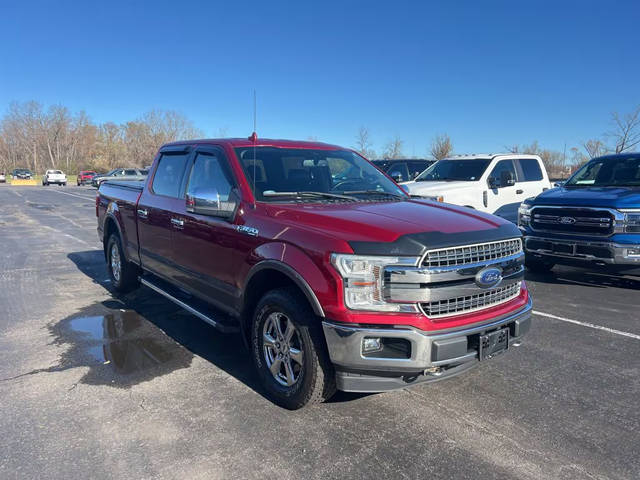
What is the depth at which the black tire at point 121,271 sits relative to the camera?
21.5 feet

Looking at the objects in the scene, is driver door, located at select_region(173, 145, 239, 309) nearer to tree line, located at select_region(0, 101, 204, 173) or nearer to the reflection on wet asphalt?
the reflection on wet asphalt

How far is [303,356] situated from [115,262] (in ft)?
15.2

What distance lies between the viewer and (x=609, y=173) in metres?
8.10

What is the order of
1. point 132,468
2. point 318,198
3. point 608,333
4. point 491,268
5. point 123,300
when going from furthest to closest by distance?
point 123,300
point 608,333
point 318,198
point 491,268
point 132,468

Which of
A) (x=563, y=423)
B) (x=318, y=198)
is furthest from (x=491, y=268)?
(x=318, y=198)

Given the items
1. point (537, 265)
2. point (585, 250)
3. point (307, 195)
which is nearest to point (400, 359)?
point (307, 195)

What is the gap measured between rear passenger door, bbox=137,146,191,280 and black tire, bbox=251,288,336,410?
1843 mm

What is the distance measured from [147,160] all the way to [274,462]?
78.7 m

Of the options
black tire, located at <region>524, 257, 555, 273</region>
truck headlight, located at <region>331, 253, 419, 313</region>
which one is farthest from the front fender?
black tire, located at <region>524, 257, 555, 273</region>

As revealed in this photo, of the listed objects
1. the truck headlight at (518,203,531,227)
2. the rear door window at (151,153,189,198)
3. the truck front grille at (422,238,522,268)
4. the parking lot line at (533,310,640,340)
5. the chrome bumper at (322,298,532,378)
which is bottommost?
the parking lot line at (533,310,640,340)

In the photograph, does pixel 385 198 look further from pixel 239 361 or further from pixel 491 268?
pixel 239 361

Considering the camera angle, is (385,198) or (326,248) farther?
(385,198)

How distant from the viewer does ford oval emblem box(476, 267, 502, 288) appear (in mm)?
3249

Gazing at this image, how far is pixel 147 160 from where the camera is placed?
75750 millimetres
